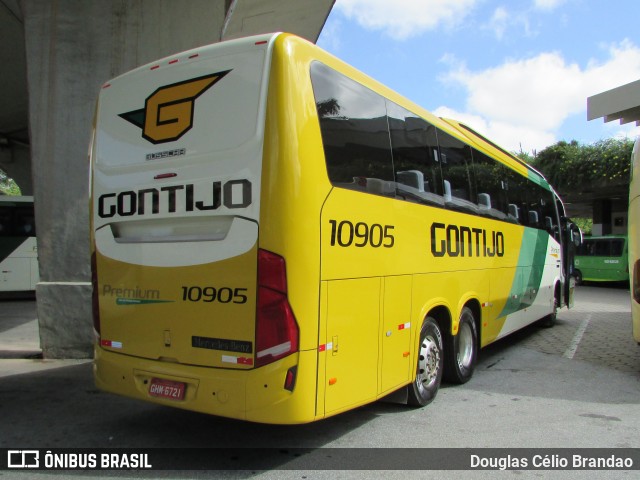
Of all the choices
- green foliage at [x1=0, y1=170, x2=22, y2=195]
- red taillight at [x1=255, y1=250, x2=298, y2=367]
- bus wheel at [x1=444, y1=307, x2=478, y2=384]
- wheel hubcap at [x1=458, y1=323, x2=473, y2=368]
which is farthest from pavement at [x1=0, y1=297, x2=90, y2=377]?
green foliage at [x1=0, y1=170, x2=22, y2=195]

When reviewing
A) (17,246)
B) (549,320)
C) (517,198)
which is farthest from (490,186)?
(17,246)

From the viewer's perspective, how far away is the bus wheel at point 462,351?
6.00 metres

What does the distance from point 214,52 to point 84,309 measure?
203 inches

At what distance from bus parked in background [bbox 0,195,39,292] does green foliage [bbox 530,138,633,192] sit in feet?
74.6

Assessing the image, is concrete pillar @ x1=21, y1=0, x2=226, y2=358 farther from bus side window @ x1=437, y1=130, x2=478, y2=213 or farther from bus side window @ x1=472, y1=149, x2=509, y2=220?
bus side window @ x1=472, y1=149, x2=509, y2=220

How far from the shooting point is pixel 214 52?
13.3 feet

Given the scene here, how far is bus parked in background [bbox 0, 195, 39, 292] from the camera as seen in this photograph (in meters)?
14.7

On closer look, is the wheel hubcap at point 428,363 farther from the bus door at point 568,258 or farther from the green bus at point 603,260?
Result: the green bus at point 603,260

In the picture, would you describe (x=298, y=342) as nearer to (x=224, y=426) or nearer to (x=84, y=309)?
(x=224, y=426)

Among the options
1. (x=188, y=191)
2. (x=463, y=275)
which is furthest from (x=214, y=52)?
(x=463, y=275)

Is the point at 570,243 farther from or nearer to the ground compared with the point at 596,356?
farther from the ground

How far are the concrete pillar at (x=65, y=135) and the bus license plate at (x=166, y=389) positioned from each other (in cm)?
413

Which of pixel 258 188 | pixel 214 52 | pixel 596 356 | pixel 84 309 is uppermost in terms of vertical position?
pixel 214 52

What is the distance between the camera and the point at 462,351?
642 cm
